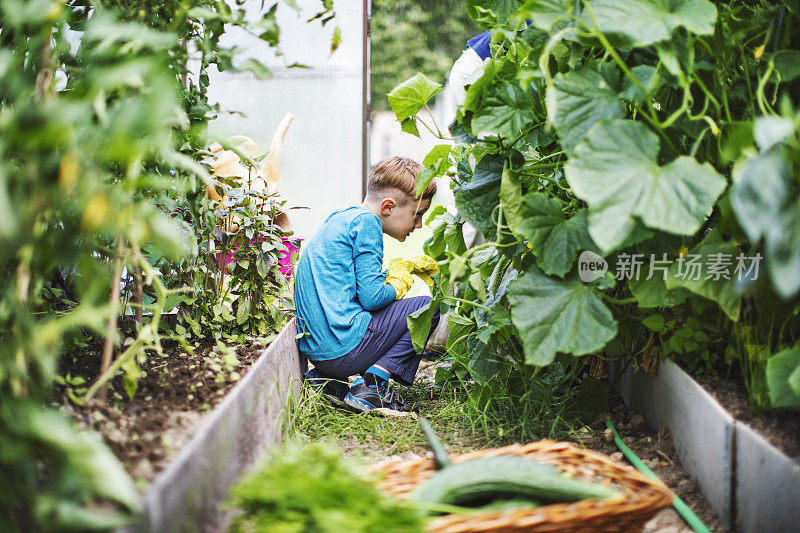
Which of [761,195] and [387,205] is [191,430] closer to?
[761,195]

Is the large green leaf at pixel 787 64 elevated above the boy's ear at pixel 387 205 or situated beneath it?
elevated above

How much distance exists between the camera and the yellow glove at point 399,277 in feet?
8.02

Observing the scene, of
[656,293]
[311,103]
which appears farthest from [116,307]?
[311,103]

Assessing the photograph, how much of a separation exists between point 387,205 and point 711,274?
130 cm

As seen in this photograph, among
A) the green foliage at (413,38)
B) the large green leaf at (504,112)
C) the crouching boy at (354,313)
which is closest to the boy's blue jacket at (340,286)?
the crouching boy at (354,313)

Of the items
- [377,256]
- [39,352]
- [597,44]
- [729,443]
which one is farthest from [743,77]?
[39,352]

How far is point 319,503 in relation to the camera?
87 centimetres

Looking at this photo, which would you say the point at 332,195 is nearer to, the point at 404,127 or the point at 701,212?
the point at 404,127

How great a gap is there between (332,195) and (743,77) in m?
2.58

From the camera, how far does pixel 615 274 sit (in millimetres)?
1539

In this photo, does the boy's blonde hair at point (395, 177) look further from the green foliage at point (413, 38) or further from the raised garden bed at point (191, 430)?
the green foliage at point (413, 38)

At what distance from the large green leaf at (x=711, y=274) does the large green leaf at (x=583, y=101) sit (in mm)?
350

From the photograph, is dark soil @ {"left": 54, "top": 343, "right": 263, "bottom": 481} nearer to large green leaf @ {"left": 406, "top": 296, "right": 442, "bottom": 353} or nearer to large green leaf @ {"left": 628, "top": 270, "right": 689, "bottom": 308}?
large green leaf @ {"left": 406, "top": 296, "right": 442, "bottom": 353}

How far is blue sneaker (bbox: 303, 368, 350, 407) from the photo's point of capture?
218cm
